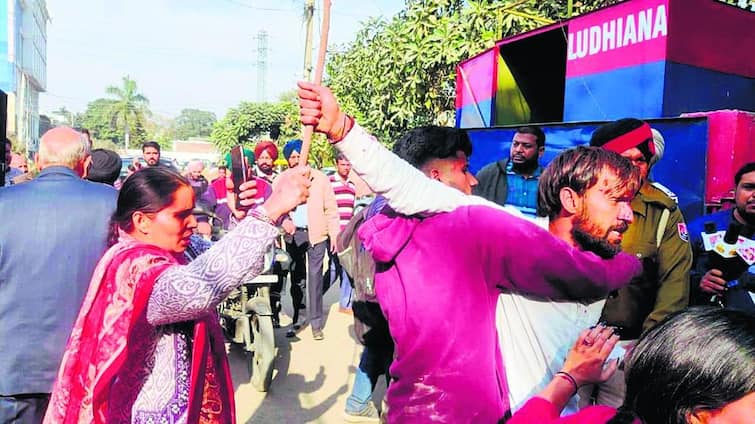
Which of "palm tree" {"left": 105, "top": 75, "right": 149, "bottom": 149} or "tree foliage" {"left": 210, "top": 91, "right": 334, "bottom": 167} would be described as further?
"palm tree" {"left": 105, "top": 75, "right": 149, "bottom": 149}

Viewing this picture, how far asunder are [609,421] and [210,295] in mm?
1086

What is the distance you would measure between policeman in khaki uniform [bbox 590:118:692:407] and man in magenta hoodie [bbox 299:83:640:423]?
4.02 ft

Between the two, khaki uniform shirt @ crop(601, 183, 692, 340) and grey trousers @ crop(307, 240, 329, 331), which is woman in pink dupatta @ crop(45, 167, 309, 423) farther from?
grey trousers @ crop(307, 240, 329, 331)

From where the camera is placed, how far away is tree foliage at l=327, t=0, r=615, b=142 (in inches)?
375

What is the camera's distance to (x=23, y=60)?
6094 cm

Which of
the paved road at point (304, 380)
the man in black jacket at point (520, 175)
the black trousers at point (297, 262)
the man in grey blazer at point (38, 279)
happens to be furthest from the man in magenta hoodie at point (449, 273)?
the black trousers at point (297, 262)

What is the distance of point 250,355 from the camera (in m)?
5.32

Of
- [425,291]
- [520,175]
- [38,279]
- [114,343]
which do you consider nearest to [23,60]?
[520,175]

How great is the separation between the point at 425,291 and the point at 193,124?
131376 millimetres

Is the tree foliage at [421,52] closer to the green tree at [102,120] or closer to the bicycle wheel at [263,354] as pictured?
the bicycle wheel at [263,354]

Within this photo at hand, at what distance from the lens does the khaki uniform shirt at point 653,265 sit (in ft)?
8.90

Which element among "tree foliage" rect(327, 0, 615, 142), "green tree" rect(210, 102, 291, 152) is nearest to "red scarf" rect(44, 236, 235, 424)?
"tree foliage" rect(327, 0, 615, 142)

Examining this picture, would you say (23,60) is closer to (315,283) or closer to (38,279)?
(315,283)

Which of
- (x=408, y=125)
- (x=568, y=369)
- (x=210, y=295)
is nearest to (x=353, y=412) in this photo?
(x=210, y=295)
